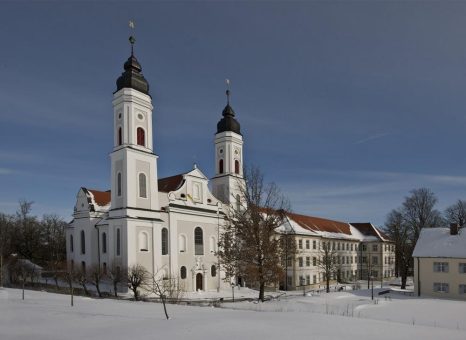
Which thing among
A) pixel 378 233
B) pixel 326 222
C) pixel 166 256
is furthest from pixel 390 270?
pixel 166 256

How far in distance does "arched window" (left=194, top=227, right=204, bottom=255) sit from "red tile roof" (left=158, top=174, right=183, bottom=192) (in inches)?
213

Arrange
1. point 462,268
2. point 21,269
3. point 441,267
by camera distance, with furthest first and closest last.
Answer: point 21,269 → point 441,267 → point 462,268

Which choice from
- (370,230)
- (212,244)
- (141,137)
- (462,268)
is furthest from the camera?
(370,230)

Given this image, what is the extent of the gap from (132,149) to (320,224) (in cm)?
3678

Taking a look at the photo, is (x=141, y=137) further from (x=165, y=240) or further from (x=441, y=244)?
(x=441, y=244)

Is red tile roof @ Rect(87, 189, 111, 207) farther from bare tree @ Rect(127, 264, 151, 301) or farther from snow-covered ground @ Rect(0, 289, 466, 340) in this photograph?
snow-covered ground @ Rect(0, 289, 466, 340)

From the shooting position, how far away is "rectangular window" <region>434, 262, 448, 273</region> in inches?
1459

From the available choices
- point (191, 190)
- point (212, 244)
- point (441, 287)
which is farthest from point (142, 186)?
point (441, 287)

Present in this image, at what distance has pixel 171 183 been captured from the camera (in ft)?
147

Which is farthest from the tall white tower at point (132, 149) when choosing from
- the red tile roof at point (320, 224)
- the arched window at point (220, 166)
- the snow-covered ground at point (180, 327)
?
the red tile roof at point (320, 224)

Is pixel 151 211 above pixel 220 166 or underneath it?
underneath

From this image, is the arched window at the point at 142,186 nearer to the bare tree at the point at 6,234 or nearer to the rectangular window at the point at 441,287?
the bare tree at the point at 6,234

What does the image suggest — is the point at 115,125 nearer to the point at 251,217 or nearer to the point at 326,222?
the point at 251,217

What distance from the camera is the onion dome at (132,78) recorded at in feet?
122
